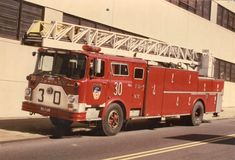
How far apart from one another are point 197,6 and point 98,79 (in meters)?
23.4

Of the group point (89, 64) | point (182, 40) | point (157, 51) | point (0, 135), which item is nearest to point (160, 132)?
point (157, 51)

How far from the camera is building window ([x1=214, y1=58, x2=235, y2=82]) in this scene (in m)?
40.3

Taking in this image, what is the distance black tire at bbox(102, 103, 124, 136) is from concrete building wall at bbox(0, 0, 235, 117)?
5.06 m

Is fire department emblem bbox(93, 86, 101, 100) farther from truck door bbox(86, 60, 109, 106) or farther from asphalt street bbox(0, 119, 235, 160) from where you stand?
asphalt street bbox(0, 119, 235, 160)

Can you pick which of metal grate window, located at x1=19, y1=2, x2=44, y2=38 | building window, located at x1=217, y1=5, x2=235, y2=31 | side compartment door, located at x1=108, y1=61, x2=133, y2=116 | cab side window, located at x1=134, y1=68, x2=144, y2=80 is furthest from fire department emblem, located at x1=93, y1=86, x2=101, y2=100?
building window, located at x1=217, y1=5, x2=235, y2=31

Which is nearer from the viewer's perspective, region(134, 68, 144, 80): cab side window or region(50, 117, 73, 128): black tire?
region(50, 117, 73, 128): black tire

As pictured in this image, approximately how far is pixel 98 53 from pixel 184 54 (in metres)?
7.49

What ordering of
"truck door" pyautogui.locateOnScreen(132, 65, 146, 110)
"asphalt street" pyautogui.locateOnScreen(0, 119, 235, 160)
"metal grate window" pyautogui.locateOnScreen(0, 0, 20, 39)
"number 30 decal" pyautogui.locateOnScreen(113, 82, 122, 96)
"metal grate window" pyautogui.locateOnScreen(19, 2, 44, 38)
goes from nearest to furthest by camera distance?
"asphalt street" pyautogui.locateOnScreen(0, 119, 235, 160), "number 30 decal" pyautogui.locateOnScreen(113, 82, 122, 96), "truck door" pyautogui.locateOnScreen(132, 65, 146, 110), "metal grate window" pyautogui.locateOnScreen(0, 0, 20, 39), "metal grate window" pyautogui.locateOnScreen(19, 2, 44, 38)

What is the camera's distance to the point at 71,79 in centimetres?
1423

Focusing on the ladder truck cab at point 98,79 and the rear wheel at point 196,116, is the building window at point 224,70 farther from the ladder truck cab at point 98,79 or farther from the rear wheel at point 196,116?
the ladder truck cab at point 98,79

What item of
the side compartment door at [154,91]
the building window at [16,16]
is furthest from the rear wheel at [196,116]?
the building window at [16,16]

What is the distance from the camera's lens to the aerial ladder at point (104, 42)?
15.0m

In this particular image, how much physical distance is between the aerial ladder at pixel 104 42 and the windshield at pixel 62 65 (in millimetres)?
414

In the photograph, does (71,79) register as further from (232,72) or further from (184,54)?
(232,72)
